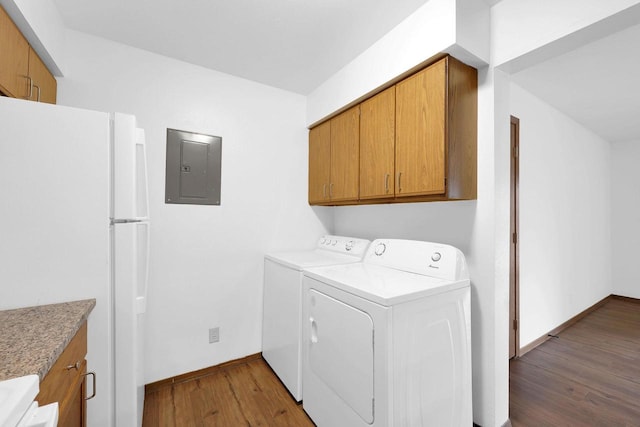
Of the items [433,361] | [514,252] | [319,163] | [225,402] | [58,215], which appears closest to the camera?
[58,215]

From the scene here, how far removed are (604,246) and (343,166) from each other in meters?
4.63

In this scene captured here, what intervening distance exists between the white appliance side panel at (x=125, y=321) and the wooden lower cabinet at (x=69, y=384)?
0.43ft

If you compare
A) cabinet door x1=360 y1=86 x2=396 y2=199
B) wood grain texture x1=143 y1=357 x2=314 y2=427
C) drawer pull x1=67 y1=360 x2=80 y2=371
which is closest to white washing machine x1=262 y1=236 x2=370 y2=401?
wood grain texture x1=143 y1=357 x2=314 y2=427

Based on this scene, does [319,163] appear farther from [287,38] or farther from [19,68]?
[19,68]

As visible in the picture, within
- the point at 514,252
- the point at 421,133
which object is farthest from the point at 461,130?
the point at 514,252

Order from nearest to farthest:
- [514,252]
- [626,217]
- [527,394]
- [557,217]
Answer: [527,394], [514,252], [557,217], [626,217]

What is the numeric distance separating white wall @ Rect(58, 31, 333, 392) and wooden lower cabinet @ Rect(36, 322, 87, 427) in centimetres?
98

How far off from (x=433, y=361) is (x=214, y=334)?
5.63 feet

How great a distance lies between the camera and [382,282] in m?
1.45

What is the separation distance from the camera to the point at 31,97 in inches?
54.8

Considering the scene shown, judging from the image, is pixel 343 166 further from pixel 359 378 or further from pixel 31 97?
pixel 31 97

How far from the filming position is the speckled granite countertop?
70 cm

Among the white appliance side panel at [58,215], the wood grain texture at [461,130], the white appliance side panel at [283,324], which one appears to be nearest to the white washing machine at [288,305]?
the white appliance side panel at [283,324]

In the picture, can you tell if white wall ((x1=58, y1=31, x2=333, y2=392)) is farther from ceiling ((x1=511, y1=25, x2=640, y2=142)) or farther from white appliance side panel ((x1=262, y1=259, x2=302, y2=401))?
ceiling ((x1=511, y1=25, x2=640, y2=142))
